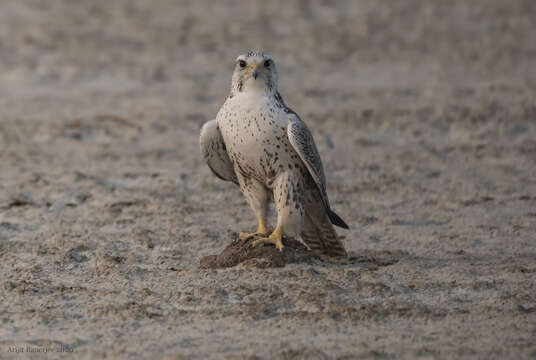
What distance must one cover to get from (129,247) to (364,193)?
2.15 meters

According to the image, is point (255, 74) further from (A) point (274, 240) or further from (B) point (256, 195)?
(A) point (274, 240)

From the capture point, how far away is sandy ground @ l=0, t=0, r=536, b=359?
4.35 meters

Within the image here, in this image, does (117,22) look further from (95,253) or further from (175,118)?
(95,253)

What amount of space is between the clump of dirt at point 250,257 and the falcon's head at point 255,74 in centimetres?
90

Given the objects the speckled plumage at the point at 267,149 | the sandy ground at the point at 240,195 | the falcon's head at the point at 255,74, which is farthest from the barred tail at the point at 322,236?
the falcon's head at the point at 255,74

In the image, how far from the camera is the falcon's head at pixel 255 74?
4931mm

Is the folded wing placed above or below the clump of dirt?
above

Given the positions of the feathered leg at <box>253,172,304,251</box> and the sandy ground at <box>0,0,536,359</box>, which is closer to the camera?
the sandy ground at <box>0,0,536,359</box>

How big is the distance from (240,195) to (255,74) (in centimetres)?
213

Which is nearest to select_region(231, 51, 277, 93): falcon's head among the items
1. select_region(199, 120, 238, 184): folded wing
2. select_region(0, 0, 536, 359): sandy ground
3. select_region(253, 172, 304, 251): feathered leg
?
select_region(199, 120, 238, 184): folded wing

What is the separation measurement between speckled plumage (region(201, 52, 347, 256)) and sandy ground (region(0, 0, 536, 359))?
386mm

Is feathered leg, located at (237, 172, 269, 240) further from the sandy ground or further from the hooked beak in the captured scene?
the hooked beak

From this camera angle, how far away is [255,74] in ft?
16.1

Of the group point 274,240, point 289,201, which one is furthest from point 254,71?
point 274,240
